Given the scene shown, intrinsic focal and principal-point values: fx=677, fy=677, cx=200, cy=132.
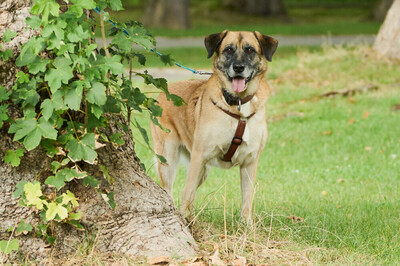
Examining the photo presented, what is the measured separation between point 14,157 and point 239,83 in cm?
228

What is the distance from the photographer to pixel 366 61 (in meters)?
14.6

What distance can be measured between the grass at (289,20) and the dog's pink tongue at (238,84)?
22341mm

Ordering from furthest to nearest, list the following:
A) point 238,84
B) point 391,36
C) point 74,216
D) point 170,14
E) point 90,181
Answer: point 170,14, point 391,36, point 238,84, point 74,216, point 90,181

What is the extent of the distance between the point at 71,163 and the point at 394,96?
361 inches

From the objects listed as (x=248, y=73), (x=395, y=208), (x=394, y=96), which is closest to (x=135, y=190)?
(x=248, y=73)

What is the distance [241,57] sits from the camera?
5680mm

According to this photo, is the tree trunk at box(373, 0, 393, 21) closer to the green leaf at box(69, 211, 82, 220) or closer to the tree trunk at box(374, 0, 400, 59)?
the tree trunk at box(374, 0, 400, 59)

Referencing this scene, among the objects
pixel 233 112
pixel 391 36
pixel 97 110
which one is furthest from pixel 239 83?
pixel 391 36

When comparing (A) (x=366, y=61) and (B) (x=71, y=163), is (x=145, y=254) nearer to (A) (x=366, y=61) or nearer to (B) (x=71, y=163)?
(B) (x=71, y=163)

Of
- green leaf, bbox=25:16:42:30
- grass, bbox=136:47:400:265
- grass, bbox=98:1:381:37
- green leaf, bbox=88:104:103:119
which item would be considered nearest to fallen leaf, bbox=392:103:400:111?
grass, bbox=136:47:400:265

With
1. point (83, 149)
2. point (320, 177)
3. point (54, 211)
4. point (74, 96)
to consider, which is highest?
point (74, 96)

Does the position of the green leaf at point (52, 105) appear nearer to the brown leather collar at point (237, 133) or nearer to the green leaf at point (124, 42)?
the green leaf at point (124, 42)

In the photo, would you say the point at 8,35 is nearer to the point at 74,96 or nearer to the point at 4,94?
the point at 4,94

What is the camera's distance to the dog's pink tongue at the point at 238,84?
18.5 ft
